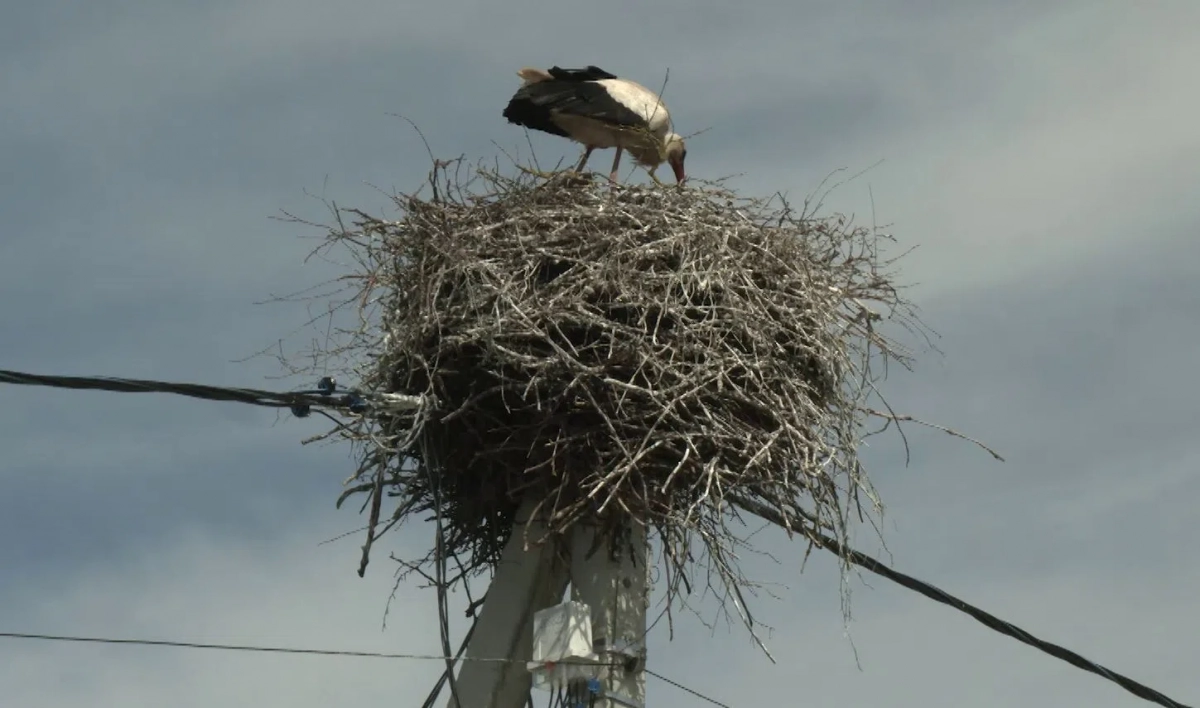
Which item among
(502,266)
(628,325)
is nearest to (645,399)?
(628,325)

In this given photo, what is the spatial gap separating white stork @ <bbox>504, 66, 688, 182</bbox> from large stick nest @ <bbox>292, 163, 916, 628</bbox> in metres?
2.22

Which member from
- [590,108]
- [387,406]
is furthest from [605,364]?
[590,108]

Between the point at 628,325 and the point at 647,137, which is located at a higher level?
the point at 647,137

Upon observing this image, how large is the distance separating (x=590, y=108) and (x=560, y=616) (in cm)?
377

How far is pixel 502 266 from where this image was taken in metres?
7.23

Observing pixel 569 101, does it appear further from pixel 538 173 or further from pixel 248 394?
pixel 248 394

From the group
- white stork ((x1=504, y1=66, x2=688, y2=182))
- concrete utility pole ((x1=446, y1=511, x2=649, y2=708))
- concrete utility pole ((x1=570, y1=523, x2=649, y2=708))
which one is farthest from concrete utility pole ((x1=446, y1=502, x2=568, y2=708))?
white stork ((x1=504, y1=66, x2=688, y2=182))

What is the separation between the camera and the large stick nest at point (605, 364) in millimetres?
6832

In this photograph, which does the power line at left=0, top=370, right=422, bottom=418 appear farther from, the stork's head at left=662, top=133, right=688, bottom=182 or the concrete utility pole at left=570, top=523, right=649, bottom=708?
the stork's head at left=662, top=133, right=688, bottom=182

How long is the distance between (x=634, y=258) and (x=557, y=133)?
310 cm

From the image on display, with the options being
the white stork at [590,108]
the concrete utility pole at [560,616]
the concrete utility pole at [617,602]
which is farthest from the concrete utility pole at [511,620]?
the white stork at [590,108]

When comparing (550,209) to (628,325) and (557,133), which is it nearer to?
(628,325)

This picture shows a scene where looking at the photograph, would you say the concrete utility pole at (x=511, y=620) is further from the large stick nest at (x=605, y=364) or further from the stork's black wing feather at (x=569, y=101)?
the stork's black wing feather at (x=569, y=101)

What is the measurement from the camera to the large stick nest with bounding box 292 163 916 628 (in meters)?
6.83
